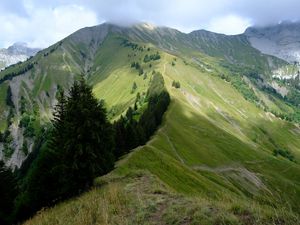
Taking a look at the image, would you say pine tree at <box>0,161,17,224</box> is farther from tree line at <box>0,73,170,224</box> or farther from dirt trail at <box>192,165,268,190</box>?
dirt trail at <box>192,165,268,190</box>

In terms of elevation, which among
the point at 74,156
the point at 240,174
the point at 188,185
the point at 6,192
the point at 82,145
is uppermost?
the point at 82,145

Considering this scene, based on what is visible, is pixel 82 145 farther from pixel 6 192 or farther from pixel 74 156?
pixel 6 192

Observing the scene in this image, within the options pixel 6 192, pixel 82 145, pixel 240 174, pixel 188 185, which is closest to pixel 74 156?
pixel 82 145

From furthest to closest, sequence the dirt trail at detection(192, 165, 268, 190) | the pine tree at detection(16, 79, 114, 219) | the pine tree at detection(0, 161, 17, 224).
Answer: the dirt trail at detection(192, 165, 268, 190) < the pine tree at detection(0, 161, 17, 224) < the pine tree at detection(16, 79, 114, 219)

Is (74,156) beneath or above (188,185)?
above

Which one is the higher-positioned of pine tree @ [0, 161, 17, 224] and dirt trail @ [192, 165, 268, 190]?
pine tree @ [0, 161, 17, 224]

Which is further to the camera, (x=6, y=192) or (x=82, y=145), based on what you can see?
(x=6, y=192)

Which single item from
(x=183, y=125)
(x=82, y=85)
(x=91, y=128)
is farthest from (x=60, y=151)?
(x=183, y=125)

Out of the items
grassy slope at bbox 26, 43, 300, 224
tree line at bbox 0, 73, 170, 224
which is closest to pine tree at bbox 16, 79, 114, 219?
tree line at bbox 0, 73, 170, 224

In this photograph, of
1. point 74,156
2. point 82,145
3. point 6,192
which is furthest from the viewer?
point 6,192

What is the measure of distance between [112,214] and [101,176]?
29.8 meters

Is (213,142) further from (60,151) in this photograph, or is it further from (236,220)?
(236,220)

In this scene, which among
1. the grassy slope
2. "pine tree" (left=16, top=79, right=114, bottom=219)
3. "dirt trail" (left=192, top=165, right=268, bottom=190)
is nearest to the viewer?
the grassy slope

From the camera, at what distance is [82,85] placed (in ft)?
140
